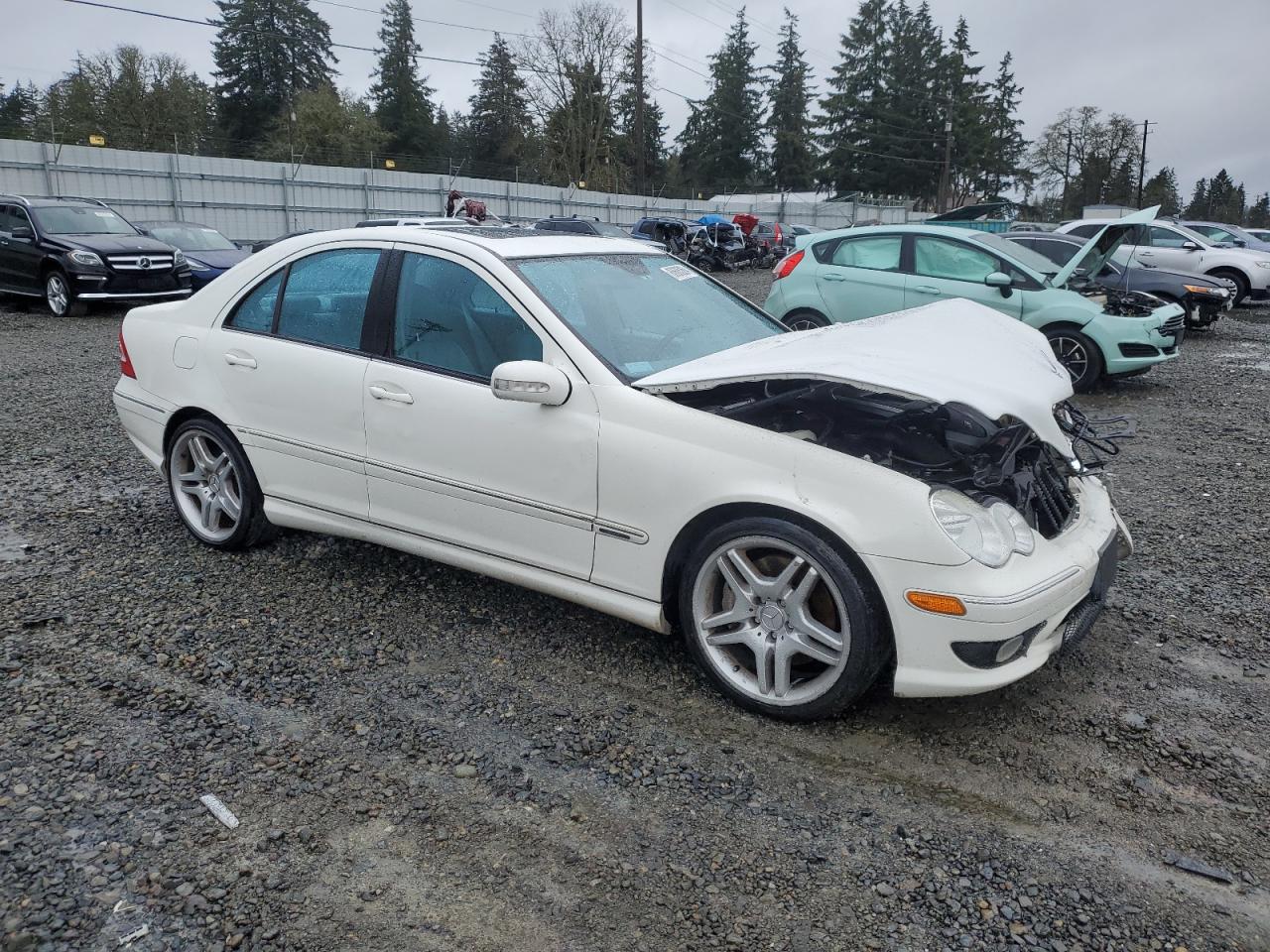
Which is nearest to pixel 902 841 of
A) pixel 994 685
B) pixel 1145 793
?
pixel 994 685

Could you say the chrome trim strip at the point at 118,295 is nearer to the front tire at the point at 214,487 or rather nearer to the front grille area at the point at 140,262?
the front grille area at the point at 140,262

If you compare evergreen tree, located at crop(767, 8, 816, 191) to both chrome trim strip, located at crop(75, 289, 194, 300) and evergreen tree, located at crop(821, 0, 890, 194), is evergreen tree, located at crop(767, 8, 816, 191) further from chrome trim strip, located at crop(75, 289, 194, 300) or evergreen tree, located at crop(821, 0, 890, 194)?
chrome trim strip, located at crop(75, 289, 194, 300)

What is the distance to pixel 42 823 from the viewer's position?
2.62 meters

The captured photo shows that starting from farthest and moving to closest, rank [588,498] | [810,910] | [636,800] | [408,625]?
[408,625] → [588,498] → [636,800] → [810,910]

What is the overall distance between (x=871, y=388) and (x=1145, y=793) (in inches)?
58.0

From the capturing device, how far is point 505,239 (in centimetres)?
413

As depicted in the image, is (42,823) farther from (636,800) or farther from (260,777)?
(636,800)

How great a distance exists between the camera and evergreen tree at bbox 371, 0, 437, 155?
201ft

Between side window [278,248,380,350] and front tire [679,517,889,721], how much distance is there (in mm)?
1857

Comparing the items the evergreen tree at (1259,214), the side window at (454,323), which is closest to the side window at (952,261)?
the side window at (454,323)

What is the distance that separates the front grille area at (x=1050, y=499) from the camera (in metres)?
3.37

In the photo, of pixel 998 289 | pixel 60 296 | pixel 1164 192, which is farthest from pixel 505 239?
pixel 1164 192

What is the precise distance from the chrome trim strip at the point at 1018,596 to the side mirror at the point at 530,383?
151 centimetres

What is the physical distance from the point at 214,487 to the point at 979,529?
3.52 metres
